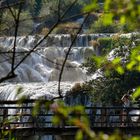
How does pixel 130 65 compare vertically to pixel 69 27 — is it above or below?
below

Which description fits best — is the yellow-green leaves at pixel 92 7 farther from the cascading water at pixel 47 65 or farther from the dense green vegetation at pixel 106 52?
the cascading water at pixel 47 65

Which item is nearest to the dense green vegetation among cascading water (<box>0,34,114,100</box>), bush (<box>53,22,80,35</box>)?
bush (<box>53,22,80,35</box>)

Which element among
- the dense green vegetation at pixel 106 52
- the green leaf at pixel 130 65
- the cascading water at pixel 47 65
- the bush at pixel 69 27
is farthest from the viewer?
the cascading water at pixel 47 65

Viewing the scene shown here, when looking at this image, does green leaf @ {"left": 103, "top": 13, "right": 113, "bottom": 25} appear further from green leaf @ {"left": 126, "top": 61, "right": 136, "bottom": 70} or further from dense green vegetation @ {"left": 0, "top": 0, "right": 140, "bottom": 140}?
green leaf @ {"left": 126, "top": 61, "right": 136, "bottom": 70}

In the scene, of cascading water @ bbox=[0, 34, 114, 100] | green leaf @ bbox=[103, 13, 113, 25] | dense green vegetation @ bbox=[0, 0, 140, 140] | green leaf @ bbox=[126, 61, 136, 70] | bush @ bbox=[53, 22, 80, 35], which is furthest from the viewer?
cascading water @ bbox=[0, 34, 114, 100]

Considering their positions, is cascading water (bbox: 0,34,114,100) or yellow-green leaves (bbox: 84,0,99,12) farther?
cascading water (bbox: 0,34,114,100)

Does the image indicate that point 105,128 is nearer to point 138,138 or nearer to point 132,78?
point 132,78

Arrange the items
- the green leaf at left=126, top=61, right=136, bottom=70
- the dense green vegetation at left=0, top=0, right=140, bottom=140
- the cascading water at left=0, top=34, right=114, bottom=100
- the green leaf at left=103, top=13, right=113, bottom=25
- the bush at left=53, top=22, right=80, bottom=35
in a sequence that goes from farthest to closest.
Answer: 1. the cascading water at left=0, top=34, right=114, bottom=100
2. the bush at left=53, top=22, right=80, bottom=35
3. the green leaf at left=126, top=61, right=136, bottom=70
4. the green leaf at left=103, top=13, right=113, bottom=25
5. the dense green vegetation at left=0, top=0, right=140, bottom=140

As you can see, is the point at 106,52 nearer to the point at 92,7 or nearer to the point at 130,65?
the point at 130,65

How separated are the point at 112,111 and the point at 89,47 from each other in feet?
51.5

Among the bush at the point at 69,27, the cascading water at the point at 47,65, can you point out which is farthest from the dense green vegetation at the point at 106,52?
the cascading water at the point at 47,65

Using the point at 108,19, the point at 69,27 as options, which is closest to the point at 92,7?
the point at 108,19

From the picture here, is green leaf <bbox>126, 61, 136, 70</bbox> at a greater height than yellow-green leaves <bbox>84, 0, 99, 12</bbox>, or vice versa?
yellow-green leaves <bbox>84, 0, 99, 12</bbox>

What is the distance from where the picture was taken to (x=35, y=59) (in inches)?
1390
